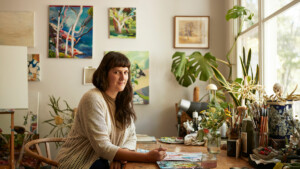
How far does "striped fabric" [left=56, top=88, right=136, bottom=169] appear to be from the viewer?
1724 mm

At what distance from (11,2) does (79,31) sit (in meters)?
1.02

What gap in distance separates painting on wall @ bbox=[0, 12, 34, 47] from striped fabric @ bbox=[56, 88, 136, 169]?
2.54 meters

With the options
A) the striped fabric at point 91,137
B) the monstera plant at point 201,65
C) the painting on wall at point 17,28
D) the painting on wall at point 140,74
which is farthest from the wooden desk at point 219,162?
the painting on wall at point 17,28

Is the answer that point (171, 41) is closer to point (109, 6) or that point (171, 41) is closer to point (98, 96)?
point (109, 6)

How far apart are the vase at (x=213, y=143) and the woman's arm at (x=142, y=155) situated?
0.94ft

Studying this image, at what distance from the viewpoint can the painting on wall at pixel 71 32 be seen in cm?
401

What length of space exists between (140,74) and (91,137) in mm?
2321

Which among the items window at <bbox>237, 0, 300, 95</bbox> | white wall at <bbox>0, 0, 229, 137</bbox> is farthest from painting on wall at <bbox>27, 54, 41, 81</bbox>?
window at <bbox>237, 0, 300, 95</bbox>

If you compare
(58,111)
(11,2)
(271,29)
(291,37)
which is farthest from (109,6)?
(291,37)

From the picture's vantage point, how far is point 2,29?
3.99 metres

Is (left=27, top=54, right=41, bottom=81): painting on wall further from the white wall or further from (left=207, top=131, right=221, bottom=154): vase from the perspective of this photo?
(left=207, top=131, right=221, bottom=154): vase

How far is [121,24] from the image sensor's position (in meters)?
4.02

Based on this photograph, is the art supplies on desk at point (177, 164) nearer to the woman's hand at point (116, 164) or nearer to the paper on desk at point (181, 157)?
the paper on desk at point (181, 157)

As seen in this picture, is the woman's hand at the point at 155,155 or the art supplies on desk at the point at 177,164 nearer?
the art supplies on desk at the point at 177,164
